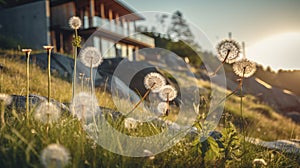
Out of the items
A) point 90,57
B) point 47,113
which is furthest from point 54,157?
point 90,57

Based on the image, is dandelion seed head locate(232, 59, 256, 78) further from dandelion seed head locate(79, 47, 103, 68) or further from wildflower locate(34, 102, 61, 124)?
wildflower locate(34, 102, 61, 124)

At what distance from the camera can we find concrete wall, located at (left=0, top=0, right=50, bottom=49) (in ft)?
79.6

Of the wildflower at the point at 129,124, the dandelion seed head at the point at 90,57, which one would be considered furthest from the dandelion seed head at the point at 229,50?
the dandelion seed head at the point at 90,57

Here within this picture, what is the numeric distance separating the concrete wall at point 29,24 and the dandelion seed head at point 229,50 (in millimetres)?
22952

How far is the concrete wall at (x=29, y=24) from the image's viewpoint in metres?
24.2

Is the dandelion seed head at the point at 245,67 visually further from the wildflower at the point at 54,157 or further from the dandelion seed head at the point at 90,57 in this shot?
the wildflower at the point at 54,157

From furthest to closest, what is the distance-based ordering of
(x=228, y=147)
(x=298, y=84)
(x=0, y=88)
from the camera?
(x=298, y=84) → (x=0, y=88) → (x=228, y=147)

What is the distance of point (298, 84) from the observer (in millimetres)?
30859

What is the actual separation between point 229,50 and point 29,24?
986 inches

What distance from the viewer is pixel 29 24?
25000 mm

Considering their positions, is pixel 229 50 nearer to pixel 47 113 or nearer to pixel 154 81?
pixel 154 81

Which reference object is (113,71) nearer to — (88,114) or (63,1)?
(88,114)

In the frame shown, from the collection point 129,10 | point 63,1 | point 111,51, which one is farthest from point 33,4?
point 129,10

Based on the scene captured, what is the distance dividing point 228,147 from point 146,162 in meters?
0.67
